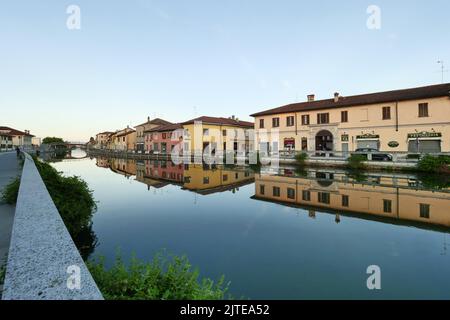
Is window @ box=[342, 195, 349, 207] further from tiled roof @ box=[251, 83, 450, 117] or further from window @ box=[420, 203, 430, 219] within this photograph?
tiled roof @ box=[251, 83, 450, 117]

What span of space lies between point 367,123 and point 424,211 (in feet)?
73.3

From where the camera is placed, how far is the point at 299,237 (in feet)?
24.1

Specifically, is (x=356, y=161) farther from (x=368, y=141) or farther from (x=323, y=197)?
(x=323, y=197)

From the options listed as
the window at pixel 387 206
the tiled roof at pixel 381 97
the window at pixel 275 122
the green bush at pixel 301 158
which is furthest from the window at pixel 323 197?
the window at pixel 275 122

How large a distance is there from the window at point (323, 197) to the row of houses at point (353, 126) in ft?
46.6

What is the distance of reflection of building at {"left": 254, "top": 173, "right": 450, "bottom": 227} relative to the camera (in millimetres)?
9748

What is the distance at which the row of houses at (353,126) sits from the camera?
25.4 metres

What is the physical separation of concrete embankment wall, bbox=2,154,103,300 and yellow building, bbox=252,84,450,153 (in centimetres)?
3132

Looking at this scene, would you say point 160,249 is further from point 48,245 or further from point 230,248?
point 48,245

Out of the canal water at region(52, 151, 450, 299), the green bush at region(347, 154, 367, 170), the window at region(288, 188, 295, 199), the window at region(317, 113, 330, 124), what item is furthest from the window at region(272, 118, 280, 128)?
the canal water at region(52, 151, 450, 299)

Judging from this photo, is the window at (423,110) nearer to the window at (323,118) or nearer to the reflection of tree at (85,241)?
the window at (323,118)
